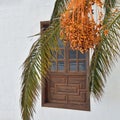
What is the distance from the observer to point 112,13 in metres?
3.13

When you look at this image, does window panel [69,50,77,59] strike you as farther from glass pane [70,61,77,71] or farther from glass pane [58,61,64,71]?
glass pane [58,61,64,71]

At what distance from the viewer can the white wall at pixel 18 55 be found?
542 cm

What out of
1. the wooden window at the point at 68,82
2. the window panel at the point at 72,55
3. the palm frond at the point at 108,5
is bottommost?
the wooden window at the point at 68,82

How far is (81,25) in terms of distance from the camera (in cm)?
260

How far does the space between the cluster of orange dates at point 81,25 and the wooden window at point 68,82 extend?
9.05ft

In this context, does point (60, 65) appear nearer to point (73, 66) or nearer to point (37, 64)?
point (73, 66)

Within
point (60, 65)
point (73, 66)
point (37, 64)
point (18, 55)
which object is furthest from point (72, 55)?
point (37, 64)

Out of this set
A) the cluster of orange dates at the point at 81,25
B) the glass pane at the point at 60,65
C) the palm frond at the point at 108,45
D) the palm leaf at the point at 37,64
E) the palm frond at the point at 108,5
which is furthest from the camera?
the glass pane at the point at 60,65

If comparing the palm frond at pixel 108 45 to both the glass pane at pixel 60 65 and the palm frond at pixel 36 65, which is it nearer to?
the palm frond at pixel 36 65

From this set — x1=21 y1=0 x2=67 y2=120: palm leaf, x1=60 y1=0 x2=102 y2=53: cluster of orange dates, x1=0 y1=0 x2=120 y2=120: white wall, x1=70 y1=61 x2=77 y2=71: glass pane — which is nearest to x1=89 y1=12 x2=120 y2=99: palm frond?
x1=60 y1=0 x2=102 y2=53: cluster of orange dates

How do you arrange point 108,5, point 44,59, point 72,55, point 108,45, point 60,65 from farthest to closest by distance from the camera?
point 60,65, point 72,55, point 108,5, point 44,59, point 108,45

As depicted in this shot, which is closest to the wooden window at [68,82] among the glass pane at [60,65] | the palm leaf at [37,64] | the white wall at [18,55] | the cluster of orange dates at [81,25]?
the glass pane at [60,65]

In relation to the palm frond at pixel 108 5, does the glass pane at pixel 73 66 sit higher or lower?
lower

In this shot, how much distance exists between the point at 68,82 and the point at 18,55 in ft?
4.36
